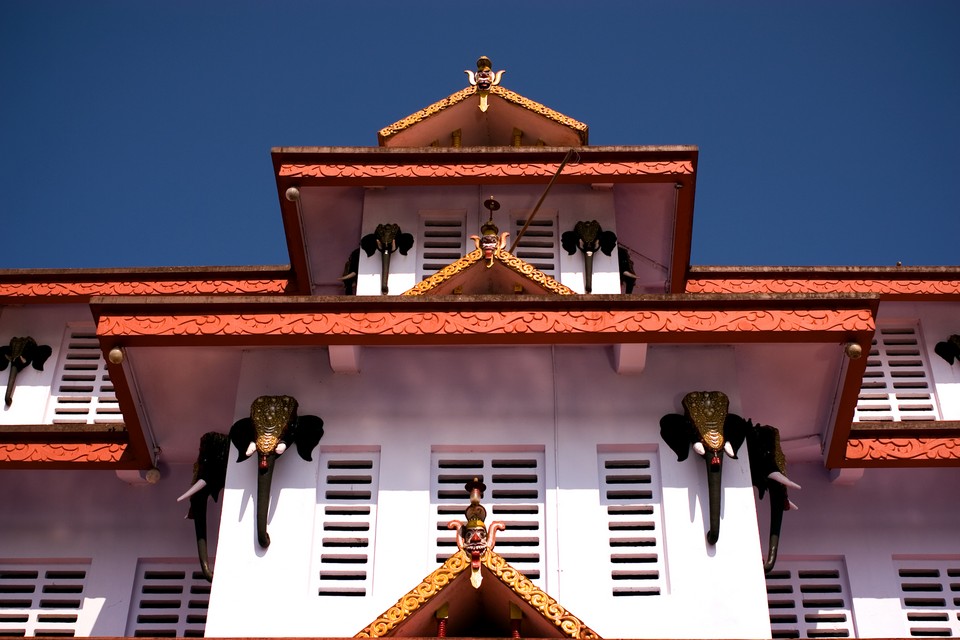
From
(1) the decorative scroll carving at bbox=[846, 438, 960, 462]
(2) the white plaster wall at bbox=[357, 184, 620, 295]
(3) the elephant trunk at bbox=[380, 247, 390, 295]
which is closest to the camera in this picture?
(1) the decorative scroll carving at bbox=[846, 438, 960, 462]

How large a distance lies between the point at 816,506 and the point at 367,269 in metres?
5.79

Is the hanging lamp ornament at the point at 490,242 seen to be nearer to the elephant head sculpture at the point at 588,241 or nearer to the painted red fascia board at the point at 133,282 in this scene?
the elephant head sculpture at the point at 588,241

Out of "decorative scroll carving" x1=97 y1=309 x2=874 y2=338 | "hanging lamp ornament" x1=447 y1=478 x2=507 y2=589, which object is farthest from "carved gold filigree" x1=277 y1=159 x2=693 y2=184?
"hanging lamp ornament" x1=447 y1=478 x2=507 y2=589

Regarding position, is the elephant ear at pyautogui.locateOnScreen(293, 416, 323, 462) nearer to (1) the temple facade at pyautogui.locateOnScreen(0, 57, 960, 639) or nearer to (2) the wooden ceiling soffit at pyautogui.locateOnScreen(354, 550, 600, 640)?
(1) the temple facade at pyautogui.locateOnScreen(0, 57, 960, 639)

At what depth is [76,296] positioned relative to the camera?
63.0 ft

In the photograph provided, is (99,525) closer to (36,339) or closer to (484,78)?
(36,339)

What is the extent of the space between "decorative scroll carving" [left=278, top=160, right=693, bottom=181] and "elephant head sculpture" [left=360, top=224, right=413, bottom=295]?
64 centimetres

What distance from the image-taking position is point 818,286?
1947cm

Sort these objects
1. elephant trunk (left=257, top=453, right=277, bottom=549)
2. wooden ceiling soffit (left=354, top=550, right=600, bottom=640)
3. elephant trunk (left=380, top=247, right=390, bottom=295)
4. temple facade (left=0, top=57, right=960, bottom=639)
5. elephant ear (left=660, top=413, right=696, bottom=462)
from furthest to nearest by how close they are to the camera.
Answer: elephant trunk (left=380, top=247, right=390, bottom=295)
elephant ear (left=660, top=413, right=696, bottom=462)
elephant trunk (left=257, top=453, right=277, bottom=549)
temple facade (left=0, top=57, right=960, bottom=639)
wooden ceiling soffit (left=354, top=550, right=600, bottom=640)

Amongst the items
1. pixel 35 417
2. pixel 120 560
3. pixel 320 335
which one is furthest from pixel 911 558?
pixel 35 417

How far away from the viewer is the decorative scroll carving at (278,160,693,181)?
17.9m

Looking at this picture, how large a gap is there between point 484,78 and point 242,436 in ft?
22.0

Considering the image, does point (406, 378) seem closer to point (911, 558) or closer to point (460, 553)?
point (460, 553)

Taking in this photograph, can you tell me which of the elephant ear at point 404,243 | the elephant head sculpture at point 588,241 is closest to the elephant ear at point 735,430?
the elephant head sculpture at point 588,241
